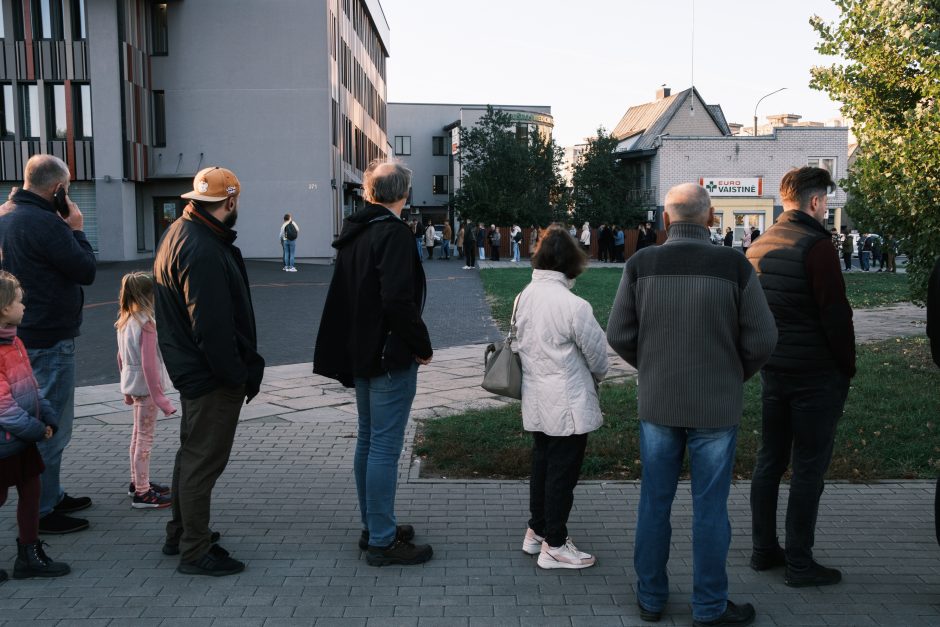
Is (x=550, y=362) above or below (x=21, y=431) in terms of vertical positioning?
above

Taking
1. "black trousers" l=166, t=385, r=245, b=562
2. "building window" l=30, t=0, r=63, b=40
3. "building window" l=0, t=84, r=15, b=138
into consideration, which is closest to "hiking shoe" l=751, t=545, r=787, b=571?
"black trousers" l=166, t=385, r=245, b=562

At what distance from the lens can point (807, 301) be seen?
4168 millimetres

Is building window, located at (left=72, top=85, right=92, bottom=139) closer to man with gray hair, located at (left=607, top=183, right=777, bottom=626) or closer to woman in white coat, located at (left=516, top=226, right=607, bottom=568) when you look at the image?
woman in white coat, located at (left=516, top=226, right=607, bottom=568)

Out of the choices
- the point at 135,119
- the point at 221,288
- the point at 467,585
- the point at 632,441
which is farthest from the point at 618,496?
the point at 135,119

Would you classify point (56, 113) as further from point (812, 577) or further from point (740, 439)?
point (812, 577)

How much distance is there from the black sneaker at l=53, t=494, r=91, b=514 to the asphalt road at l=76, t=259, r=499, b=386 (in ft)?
15.9

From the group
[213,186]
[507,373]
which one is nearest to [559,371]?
[507,373]

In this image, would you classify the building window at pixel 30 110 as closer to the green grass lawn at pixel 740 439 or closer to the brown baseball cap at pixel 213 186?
the green grass lawn at pixel 740 439

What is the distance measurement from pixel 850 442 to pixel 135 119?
29.5m

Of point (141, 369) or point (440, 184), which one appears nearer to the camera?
point (141, 369)

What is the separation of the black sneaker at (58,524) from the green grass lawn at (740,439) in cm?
221

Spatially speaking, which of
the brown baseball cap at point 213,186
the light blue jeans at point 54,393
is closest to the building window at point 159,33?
the light blue jeans at point 54,393

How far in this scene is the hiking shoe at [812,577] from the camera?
427cm

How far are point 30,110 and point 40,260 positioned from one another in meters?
29.0
